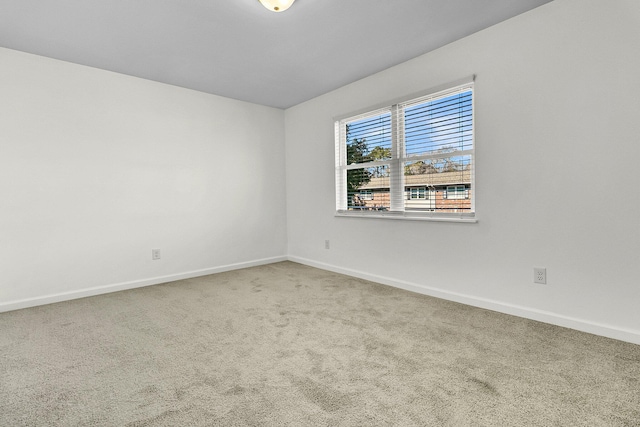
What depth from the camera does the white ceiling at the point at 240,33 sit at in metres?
2.37

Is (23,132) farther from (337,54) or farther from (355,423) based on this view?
(355,423)

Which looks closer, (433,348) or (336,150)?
(433,348)

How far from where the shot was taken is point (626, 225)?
2.12 meters

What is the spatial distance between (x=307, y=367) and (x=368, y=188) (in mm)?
2497

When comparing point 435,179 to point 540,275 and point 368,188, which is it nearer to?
point 368,188

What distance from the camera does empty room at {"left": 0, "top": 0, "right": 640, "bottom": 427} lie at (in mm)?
1691

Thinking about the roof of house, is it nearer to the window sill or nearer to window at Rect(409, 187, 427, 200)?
window at Rect(409, 187, 427, 200)

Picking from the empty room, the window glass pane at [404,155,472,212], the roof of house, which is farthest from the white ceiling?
the roof of house

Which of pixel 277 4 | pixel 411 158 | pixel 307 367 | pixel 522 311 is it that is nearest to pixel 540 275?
pixel 522 311

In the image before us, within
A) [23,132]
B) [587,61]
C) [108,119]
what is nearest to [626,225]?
[587,61]

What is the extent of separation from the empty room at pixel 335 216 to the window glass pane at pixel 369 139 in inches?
1.3

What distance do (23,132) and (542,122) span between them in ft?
15.1

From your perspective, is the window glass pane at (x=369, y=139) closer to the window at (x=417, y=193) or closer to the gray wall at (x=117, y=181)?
the window at (x=417, y=193)

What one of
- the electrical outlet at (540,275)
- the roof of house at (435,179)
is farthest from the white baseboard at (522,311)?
the roof of house at (435,179)
